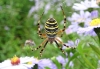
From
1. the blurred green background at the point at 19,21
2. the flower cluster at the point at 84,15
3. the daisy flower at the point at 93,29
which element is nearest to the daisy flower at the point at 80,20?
the flower cluster at the point at 84,15

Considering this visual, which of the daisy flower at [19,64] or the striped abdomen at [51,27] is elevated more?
the striped abdomen at [51,27]

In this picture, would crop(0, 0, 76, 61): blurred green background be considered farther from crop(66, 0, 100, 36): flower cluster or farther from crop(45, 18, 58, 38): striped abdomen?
crop(45, 18, 58, 38): striped abdomen

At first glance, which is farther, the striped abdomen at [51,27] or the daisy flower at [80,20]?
the daisy flower at [80,20]

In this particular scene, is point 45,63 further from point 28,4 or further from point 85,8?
point 28,4

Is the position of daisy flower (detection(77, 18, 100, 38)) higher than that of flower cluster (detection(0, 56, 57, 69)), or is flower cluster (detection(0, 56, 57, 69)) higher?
daisy flower (detection(77, 18, 100, 38))

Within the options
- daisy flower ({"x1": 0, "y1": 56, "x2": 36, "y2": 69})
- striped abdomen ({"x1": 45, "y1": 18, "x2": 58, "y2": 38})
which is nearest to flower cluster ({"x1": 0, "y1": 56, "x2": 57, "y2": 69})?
daisy flower ({"x1": 0, "y1": 56, "x2": 36, "y2": 69})

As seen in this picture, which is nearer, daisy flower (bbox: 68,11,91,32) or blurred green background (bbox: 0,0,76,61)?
daisy flower (bbox: 68,11,91,32)

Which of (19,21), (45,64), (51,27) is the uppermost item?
(51,27)

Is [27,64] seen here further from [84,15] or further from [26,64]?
[84,15]

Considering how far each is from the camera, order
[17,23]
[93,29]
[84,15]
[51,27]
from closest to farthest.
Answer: [51,27]
[93,29]
[84,15]
[17,23]

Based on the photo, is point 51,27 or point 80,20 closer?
point 51,27

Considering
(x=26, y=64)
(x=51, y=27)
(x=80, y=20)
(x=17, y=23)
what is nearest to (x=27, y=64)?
(x=26, y=64)

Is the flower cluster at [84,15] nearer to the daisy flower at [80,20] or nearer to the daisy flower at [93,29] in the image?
the daisy flower at [80,20]
